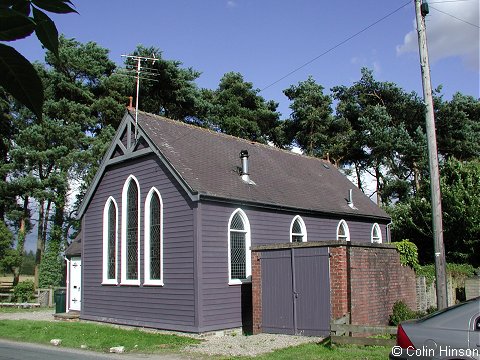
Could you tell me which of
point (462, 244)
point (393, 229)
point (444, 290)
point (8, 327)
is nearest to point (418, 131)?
point (393, 229)

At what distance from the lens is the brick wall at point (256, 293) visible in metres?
17.3

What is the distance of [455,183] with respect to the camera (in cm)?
2878

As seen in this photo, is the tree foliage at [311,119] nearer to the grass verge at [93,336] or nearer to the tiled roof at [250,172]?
the tiled roof at [250,172]

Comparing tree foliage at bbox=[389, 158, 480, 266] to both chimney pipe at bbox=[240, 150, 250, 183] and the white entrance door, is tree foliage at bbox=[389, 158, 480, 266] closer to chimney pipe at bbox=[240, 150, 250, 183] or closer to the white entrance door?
chimney pipe at bbox=[240, 150, 250, 183]

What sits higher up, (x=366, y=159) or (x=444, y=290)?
(x=366, y=159)

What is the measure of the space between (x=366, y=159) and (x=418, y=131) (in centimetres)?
715

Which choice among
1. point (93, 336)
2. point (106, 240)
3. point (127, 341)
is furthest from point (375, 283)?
point (106, 240)

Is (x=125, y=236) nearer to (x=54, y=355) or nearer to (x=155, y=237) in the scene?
(x=155, y=237)

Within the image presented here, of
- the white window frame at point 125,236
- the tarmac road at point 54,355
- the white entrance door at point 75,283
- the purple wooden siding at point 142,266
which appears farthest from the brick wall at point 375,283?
the white entrance door at point 75,283

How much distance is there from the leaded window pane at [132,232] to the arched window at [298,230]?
6.45 metres

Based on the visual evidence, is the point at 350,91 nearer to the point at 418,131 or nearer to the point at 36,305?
the point at 418,131

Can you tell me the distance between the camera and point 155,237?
1995 cm

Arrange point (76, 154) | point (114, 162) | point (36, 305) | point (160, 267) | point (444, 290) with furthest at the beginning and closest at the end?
point (76, 154) → point (36, 305) → point (114, 162) → point (160, 267) → point (444, 290)

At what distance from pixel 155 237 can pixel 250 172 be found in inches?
196
